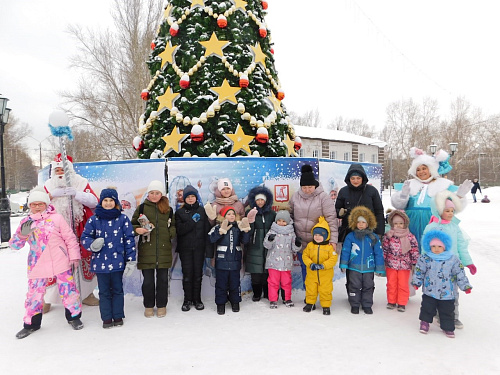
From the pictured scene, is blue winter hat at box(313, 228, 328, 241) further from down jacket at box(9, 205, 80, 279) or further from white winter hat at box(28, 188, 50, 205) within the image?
white winter hat at box(28, 188, 50, 205)

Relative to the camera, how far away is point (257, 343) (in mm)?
3350

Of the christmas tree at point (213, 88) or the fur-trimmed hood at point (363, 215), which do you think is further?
the christmas tree at point (213, 88)

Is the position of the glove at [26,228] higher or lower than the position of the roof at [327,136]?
lower

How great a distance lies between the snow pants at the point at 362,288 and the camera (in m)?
4.13

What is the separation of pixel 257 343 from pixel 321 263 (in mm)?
1293

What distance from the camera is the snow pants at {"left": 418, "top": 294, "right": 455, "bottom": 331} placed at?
3443 mm

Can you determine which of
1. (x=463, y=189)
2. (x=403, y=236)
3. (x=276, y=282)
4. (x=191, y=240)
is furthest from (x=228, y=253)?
Result: (x=463, y=189)

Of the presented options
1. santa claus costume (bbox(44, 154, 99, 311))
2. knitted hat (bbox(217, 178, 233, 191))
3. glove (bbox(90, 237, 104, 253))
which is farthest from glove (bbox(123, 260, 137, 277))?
knitted hat (bbox(217, 178, 233, 191))

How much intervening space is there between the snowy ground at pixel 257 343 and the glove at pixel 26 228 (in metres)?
1.15

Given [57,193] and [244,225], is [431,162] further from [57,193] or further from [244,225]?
[57,193]

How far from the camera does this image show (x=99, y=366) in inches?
116

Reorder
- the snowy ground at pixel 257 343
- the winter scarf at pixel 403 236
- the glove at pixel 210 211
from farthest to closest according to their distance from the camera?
the glove at pixel 210 211
the winter scarf at pixel 403 236
the snowy ground at pixel 257 343

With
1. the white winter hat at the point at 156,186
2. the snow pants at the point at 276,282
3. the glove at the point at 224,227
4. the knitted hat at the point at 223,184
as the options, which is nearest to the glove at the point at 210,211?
the glove at the point at 224,227

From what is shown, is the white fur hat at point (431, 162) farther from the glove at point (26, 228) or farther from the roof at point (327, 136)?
the roof at point (327, 136)
